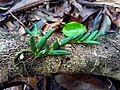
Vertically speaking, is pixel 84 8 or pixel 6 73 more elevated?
pixel 84 8

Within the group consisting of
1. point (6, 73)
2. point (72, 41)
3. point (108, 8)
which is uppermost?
point (108, 8)

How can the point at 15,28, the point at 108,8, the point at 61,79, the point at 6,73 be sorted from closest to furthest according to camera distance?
the point at 6,73, the point at 61,79, the point at 15,28, the point at 108,8

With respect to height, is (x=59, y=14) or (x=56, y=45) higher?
(x=59, y=14)

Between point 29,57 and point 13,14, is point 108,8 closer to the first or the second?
point 13,14

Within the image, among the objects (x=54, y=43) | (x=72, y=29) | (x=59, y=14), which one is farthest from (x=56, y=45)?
(x=59, y=14)

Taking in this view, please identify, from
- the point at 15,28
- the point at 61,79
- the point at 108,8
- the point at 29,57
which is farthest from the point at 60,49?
Result: the point at 108,8

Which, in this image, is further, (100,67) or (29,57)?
(100,67)

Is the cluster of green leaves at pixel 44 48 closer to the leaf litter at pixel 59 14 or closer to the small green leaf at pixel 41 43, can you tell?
the small green leaf at pixel 41 43

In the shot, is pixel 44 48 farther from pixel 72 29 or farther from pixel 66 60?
pixel 72 29

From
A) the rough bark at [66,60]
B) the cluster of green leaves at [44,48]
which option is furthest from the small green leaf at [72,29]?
the cluster of green leaves at [44,48]
